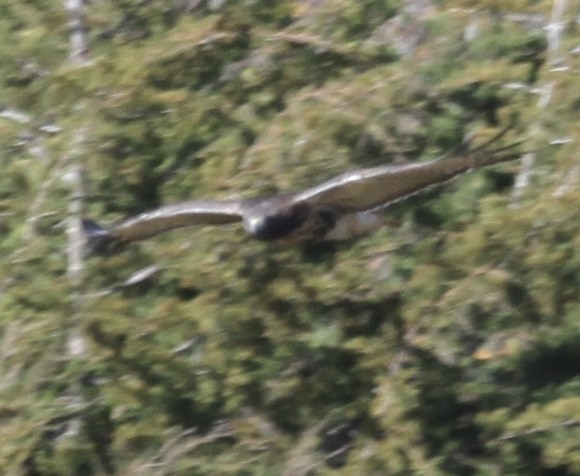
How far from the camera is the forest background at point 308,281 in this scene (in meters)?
5.69

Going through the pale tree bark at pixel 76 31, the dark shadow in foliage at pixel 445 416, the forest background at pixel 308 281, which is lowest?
the dark shadow in foliage at pixel 445 416

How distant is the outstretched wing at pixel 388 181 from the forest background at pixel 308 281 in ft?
0.58

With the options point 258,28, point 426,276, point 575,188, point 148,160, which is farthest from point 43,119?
point 575,188

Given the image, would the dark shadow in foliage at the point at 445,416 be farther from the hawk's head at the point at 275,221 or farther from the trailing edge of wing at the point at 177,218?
the trailing edge of wing at the point at 177,218

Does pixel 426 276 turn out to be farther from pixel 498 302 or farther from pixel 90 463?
pixel 90 463

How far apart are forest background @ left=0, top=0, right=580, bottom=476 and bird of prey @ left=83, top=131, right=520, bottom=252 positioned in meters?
0.09

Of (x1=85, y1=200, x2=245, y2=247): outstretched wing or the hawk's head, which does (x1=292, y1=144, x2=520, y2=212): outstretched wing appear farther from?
(x1=85, y1=200, x2=245, y2=247): outstretched wing

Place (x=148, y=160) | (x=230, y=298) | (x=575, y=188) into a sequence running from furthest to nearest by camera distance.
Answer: (x=148, y=160) → (x=230, y=298) → (x=575, y=188)

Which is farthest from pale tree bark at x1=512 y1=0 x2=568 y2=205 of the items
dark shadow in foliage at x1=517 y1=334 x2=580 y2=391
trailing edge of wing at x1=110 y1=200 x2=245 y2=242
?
trailing edge of wing at x1=110 y1=200 x2=245 y2=242

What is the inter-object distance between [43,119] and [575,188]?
2.25 meters

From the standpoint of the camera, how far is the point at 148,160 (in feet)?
21.0

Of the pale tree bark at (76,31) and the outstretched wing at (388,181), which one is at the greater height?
the pale tree bark at (76,31)

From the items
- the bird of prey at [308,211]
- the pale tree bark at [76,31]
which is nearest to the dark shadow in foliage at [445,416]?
the bird of prey at [308,211]

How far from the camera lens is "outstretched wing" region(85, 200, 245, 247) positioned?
5879 millimetres
